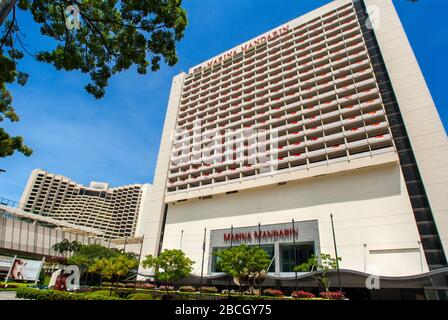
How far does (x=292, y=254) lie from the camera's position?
42.2m

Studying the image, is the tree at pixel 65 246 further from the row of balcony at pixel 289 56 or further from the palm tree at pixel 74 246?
the row of balcony at pixel 289 56

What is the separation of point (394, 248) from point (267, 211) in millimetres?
18716

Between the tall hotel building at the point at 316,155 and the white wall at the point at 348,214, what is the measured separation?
0.51 feet

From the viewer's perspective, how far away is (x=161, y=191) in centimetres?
6141

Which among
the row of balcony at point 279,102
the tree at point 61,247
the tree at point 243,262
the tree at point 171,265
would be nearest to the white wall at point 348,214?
the tree at point 171,265

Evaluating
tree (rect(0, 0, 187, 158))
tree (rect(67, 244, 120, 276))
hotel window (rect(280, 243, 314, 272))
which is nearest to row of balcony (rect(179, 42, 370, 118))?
hotel window (rect(280, 243, 314, 272))

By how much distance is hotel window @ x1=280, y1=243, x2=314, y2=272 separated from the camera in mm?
40938

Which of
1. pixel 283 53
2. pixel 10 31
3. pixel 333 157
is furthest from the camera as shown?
pixel 283 53

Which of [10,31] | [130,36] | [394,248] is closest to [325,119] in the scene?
[394,248]

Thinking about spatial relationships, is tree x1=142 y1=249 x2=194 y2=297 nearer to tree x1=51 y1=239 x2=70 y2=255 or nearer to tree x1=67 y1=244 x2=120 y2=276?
tree x1=67 y1=244 x2=120 y2=276

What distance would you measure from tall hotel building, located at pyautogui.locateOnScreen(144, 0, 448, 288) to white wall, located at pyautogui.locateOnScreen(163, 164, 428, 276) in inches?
6.2

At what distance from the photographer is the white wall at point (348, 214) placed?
1369 inches

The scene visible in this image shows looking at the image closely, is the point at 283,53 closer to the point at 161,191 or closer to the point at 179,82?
the point at 179,82

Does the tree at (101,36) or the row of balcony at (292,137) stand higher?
the row of balcony at (292,137)
